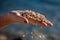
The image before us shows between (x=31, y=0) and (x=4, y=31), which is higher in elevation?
(x=31, y=0)

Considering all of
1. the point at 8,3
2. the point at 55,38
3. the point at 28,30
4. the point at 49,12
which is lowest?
the point at 55,38

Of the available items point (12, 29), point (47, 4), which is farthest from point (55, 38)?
point (12, 29)

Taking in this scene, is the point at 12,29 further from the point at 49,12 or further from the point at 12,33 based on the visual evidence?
the point at 49,12

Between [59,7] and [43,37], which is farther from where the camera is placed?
[59,7]

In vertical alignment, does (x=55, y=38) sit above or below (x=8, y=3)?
below

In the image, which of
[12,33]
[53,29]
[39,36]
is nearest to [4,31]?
[12,33]

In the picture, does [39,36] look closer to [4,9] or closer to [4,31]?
[4,31]
